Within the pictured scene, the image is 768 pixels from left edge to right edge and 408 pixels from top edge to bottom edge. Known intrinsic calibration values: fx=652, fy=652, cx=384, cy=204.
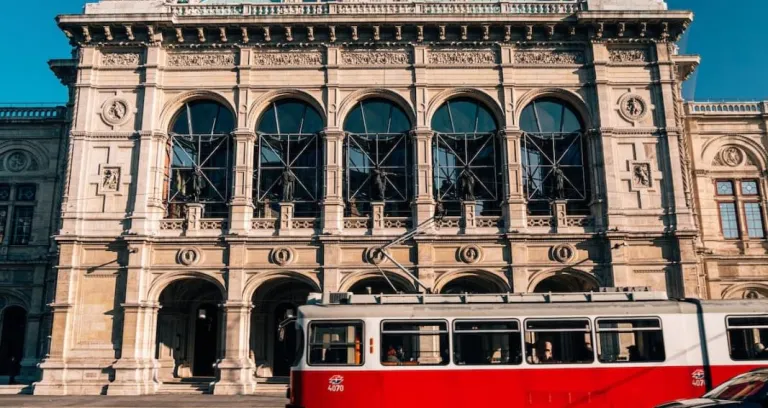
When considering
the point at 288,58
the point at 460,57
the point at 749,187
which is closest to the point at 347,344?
the point at 288,58

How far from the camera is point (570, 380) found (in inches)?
563

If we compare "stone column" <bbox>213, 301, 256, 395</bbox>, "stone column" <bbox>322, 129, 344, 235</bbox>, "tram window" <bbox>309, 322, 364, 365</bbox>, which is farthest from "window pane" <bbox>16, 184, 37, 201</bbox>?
"tram window" <bbox>309, 322, 364, 365</bbox>

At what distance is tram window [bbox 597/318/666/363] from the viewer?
567 inches

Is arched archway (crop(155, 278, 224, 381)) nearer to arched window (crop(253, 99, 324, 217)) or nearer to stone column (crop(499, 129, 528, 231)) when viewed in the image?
arched window (crop(253, 99, 324, 217))

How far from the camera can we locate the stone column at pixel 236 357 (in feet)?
81.6

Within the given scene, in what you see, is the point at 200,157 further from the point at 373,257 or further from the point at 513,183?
the point at 513,183

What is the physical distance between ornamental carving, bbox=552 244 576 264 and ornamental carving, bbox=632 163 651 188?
376 cm

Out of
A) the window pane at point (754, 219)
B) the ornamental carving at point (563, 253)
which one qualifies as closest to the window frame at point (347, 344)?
the ornamental carving at point (563, 253)

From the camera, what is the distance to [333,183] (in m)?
26.8

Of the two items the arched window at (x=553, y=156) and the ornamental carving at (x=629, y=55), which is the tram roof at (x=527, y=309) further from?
the ornamental carving at (x=629, y=55)

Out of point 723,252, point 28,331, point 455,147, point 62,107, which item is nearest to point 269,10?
point 455,147

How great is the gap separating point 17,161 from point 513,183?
77.6 ft

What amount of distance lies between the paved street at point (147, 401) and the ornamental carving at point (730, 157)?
23.1 metres

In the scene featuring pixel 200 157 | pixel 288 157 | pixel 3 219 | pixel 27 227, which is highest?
pixel 200 157
